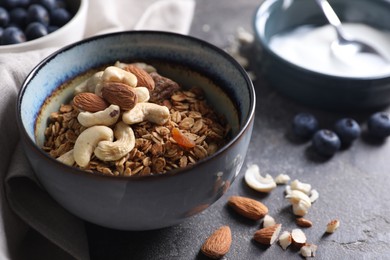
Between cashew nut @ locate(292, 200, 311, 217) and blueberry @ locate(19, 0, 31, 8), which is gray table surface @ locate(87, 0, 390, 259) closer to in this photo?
cashew nut @ locate(292, 200, 311, 217)

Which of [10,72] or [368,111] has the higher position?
[10,72]

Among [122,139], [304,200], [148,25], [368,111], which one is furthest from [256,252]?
[148,25]

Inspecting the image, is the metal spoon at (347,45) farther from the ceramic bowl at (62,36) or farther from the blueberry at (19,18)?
the blueberry at (19,18)

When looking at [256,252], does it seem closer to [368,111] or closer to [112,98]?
[112,98]

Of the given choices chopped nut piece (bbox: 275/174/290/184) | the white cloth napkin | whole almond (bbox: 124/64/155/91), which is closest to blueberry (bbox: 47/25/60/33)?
the white cloth napkin

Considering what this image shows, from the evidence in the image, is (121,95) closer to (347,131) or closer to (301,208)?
(301,208)

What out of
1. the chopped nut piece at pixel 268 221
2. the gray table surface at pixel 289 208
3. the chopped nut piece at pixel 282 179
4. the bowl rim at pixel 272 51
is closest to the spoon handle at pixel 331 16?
the bowl rim at pixel 272 51
